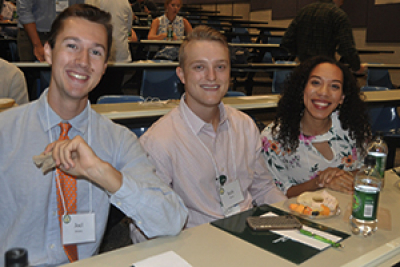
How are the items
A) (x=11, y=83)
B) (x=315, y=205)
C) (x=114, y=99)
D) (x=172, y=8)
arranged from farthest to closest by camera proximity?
(x=172, y=8) < (x=114, y=99) < (x=11, y=83) < (x=315, y=205)

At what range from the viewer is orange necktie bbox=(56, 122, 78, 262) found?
1343 mm

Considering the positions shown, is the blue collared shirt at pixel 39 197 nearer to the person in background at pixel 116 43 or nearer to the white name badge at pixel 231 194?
the white name badge at pixel 231 194

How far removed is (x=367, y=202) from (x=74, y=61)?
1115mm

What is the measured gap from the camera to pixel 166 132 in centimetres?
179

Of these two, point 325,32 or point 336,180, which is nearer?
point 336,180

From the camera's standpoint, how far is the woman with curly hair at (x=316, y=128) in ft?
7.28

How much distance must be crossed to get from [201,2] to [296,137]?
47.4 ft

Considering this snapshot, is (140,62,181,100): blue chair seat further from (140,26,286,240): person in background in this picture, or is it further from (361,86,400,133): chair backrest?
(140,26,286,240): person in background

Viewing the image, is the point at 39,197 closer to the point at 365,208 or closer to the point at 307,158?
the point at 365,208

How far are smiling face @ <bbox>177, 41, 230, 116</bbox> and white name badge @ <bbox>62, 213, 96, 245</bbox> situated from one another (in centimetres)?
81

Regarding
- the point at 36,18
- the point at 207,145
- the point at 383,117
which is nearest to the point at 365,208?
the point at 207,145

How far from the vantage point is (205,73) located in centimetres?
189

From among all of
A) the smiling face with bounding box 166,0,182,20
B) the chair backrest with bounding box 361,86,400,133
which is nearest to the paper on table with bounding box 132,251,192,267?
the chair backrest with bounding box 361,86,400,133

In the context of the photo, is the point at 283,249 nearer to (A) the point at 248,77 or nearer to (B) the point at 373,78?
(A) the point at 248,77
